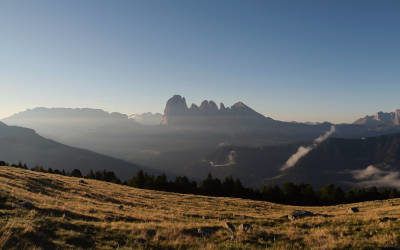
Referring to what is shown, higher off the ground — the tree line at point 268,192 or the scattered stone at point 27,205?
the scattered stone at point 27,205

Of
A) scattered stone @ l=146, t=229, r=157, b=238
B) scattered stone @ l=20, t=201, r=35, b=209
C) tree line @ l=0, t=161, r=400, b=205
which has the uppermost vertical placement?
scattered stone @ l=20, t=201, r=35, b=209

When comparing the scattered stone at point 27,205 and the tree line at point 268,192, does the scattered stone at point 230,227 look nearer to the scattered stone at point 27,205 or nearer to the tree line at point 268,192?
the scattered stone at point 27,205

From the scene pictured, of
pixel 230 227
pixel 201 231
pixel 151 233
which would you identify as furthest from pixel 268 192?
pixel 151 233

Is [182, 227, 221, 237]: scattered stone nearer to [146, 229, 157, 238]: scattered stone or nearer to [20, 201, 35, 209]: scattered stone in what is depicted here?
[146, 229, 157, 238]: scattered stone

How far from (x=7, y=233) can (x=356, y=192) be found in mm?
110969

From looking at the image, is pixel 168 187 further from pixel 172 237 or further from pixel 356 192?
pixel 172 237

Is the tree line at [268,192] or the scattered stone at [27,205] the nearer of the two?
the scattered stone at [27,205]

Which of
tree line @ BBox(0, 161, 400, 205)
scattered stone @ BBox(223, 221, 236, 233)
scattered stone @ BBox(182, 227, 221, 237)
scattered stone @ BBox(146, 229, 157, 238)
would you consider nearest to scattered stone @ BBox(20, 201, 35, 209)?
scattered stone @ BBox(146, 229, 157, 238)

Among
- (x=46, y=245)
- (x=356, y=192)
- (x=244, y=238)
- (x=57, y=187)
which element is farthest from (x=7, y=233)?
(x=356, y=192)

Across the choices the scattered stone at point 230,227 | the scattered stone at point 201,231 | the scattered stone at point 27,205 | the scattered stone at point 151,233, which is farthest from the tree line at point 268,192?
the scattered stone at point 151,233

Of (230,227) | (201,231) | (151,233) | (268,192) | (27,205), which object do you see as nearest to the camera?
(151,233)

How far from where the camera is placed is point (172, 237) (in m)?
17.7

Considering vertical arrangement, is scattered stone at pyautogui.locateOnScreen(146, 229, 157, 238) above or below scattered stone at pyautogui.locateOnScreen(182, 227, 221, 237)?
above

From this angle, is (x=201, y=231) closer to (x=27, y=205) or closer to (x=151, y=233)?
(x=151, y=233)
